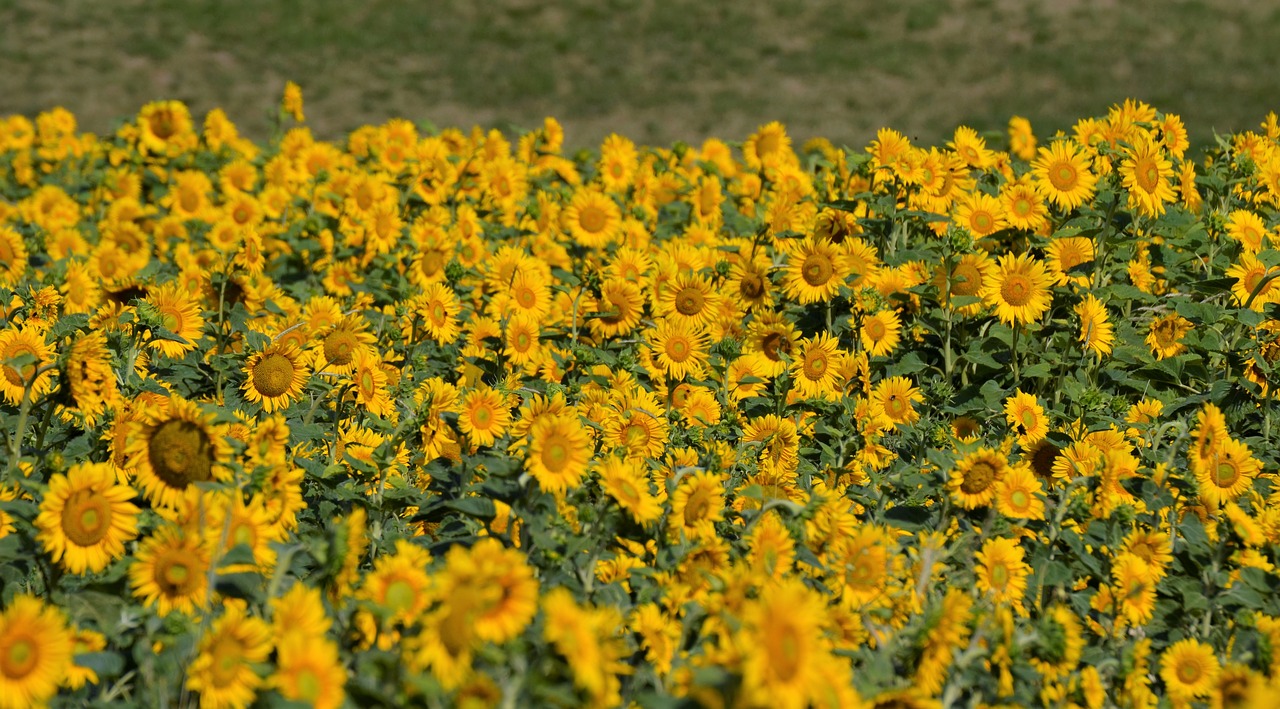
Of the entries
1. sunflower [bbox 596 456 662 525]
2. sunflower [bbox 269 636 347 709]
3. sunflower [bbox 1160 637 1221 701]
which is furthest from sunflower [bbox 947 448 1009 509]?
sunflower [bbox 269 636 347 709]

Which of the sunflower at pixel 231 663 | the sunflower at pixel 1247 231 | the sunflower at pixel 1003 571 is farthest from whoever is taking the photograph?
the sunflower at pixel 1247 231

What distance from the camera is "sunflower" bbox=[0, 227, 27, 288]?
6176mm

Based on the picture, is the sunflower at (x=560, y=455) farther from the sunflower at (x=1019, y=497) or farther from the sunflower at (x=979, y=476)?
the sunflower at (x=1019, y=497)

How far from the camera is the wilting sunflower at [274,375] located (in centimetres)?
416

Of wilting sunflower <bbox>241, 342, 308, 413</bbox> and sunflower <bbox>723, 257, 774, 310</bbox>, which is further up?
wilting sunflower <bbox>241, 342, 308, 413</bbox>

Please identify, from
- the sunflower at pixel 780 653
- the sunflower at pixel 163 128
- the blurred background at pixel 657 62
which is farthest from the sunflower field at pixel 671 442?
the blurred background at pixel 657 62

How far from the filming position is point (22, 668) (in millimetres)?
2508

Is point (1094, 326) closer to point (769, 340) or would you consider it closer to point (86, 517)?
point (769, 340)

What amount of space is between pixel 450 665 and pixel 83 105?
24635 mm

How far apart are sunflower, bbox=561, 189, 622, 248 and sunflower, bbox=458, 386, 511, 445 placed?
3136 mm

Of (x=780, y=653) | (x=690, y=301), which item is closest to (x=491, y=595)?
(x=780, y=653)

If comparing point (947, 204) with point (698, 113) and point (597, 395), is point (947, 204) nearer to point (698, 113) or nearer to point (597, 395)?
point (597, 395)

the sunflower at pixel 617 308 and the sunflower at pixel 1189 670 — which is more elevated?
the sunflower at pixel 617 308

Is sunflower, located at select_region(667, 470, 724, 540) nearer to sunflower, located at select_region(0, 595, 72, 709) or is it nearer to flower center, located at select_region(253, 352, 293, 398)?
sunflower, located at select_region(0, 595, 72, 709)
